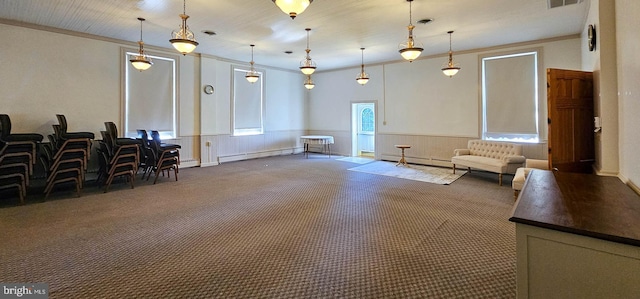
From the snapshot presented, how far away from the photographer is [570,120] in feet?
12.5

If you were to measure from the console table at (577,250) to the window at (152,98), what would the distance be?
7.85 m

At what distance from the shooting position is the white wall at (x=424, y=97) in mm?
6840

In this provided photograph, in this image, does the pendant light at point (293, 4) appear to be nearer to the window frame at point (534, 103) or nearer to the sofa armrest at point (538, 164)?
the sofa armrest at point (538, 164)

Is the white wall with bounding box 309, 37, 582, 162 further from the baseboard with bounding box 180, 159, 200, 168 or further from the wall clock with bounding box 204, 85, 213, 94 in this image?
the baseboard with bounding box 180, 159, 200, 168

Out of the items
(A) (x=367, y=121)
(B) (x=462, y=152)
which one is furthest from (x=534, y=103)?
(A) (x=367, y=121)

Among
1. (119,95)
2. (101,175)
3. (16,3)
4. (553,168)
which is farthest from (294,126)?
(553,168)

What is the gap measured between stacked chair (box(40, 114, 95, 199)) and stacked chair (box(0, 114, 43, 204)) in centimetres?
27

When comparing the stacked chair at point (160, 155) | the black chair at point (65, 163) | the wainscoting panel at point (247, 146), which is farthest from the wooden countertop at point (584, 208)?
the wainscoting panel at point (247, 146)

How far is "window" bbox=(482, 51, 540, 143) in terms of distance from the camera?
698cm

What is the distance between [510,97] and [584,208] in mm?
6595

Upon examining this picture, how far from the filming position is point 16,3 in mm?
4742

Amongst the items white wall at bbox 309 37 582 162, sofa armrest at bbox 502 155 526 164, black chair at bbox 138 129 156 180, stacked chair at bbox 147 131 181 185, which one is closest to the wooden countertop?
sofa armrest at bbox 502 155 526 164

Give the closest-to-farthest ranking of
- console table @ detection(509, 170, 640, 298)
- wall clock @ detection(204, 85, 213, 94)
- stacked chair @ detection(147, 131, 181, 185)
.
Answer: console table @ detection(509, 170, 640, 298) → stacked chair @ detection(147, 131, 181, 185) → wall clock @ detection(204, 85, 213, 94)

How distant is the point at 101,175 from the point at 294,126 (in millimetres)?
6507
